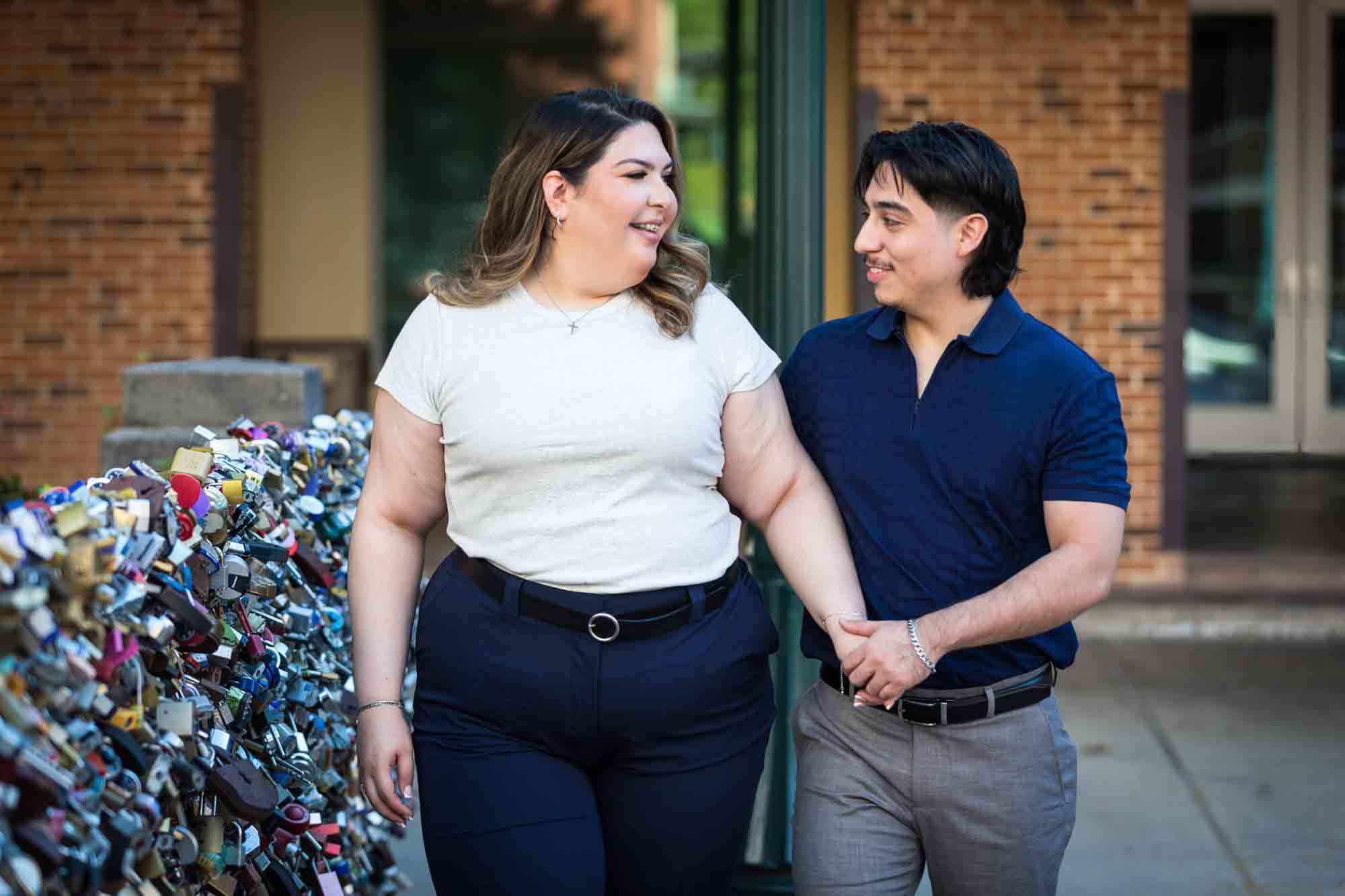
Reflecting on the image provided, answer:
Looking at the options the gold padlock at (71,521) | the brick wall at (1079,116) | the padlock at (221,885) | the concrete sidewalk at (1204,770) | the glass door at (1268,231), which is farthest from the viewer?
the glass door at (1268,231)

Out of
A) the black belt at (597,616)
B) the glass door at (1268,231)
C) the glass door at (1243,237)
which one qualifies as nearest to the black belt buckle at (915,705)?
the black belt at (597,616)

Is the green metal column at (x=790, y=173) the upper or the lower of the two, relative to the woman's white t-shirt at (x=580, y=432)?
upper

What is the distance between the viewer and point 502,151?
3102 mm

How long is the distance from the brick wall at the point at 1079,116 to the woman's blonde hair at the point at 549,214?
5.72 m

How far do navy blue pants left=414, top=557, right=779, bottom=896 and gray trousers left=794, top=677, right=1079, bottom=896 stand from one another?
18 cm

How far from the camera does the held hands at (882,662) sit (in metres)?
2.76

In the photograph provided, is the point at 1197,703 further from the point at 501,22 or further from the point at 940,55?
the point at 501,22

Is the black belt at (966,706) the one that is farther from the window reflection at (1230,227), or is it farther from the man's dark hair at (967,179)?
the window reflection at (1230,227)

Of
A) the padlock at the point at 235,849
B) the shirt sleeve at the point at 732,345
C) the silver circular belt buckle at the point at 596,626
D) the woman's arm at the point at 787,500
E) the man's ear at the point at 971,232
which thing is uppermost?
the man's ear at the point at 971,232

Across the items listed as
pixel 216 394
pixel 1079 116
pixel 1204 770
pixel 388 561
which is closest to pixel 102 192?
pixel 216 394

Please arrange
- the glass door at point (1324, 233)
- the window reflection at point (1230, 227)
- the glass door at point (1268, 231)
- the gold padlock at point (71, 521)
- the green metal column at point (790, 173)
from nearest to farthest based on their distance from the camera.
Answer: the gold padlock at point (71, 521) < the green metal column at point (790, 173) < the glass door at point (1324, 233) < the glass door at point (1268, 231) < the window reflection at point (1230, 227)

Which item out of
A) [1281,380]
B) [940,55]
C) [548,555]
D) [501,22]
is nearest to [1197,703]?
[940,55]

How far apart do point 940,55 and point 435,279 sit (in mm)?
5929

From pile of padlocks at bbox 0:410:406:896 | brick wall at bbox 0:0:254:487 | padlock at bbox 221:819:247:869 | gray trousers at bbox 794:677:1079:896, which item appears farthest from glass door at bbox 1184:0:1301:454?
padlock at bbox 221:819:247:869
